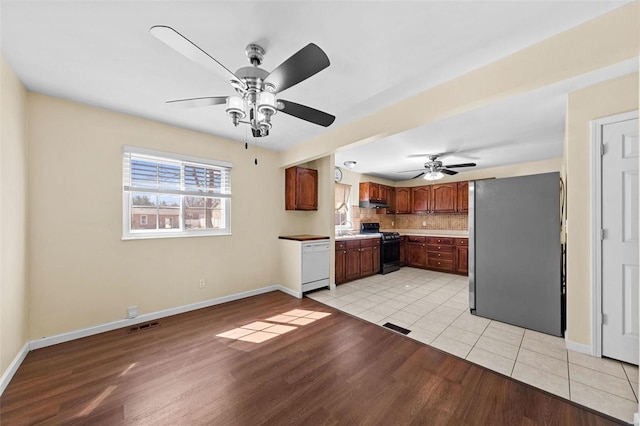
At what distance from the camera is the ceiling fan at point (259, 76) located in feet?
4.39

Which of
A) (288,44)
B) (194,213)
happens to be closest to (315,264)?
(194,213)

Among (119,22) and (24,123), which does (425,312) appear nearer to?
(119,22)

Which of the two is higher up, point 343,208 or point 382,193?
point 382,193

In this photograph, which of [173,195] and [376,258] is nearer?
[173,195]

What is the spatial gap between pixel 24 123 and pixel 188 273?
7.45 ft

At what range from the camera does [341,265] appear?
477cm

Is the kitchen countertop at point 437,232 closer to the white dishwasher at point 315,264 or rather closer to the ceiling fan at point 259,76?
the white dishwasher at point 315,264

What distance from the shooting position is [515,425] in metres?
1.50

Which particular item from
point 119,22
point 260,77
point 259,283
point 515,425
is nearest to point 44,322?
point 259,283

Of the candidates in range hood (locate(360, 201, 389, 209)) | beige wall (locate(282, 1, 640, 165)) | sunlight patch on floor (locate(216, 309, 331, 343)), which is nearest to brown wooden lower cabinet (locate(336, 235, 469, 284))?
range hood (locate(360, 201, 389, 209))

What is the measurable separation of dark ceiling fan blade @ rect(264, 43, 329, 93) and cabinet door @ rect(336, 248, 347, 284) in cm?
354

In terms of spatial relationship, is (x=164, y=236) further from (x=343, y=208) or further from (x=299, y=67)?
(x=343, y=208)

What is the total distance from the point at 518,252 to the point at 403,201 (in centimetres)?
427

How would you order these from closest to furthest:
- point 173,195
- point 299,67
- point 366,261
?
point 299,67, point 173,195, point 366,261
